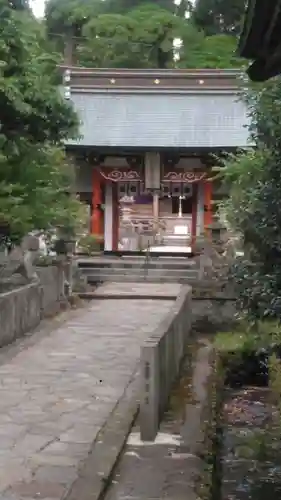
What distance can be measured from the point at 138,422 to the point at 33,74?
258 inches

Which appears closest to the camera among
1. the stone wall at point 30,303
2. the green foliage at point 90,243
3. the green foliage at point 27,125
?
the green foliage at point 27,125

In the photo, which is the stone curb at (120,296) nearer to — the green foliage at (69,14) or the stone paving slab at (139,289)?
the stone paving slab at (139,289)

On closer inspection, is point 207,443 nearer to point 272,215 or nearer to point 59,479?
point 59,479

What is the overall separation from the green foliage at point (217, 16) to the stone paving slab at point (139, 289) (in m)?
24.8

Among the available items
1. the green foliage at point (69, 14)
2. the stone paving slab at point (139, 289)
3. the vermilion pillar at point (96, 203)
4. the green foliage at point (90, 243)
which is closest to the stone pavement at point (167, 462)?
the stone paving slab at point (139, 289)

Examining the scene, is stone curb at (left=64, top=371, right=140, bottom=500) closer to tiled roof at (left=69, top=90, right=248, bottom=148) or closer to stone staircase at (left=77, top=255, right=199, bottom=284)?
stone staircase at (left=77, top=255, right=199, bottom=284)

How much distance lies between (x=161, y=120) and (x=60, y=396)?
61.0 feet

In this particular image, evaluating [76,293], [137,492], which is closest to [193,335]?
[76,293]

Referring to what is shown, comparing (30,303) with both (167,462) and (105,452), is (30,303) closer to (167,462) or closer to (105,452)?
(105,452)

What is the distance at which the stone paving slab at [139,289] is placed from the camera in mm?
16531

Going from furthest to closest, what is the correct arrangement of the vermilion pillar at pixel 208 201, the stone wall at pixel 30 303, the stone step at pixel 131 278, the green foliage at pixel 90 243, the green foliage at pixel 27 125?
1. the vermilion pillar at pixel 208 201
2. the stone step at pixel 131 278
3. the green foliage at pixel 90 243
4. the stone wall at pixel 30 303
5. the green foliage at pixel 27 125

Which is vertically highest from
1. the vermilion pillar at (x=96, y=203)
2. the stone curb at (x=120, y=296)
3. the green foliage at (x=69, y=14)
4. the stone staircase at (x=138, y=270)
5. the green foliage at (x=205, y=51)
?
the green foliage at (x=69, y=14)

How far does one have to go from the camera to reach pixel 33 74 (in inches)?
440

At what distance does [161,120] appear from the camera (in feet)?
82.5
